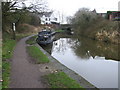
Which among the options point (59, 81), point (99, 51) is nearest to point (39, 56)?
point (59, 81)

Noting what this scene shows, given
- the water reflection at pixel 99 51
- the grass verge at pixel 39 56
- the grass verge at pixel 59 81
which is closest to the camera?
the grass verge at pixel 59 81

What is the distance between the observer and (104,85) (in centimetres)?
994

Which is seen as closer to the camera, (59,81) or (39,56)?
(59,81)

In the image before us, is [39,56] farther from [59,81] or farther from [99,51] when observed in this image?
[99,51]

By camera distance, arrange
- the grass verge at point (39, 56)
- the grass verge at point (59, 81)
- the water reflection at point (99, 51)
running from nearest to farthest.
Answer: the grass verge at point (59, 81)
the grass verge at point (39, 56)
the water reflection at point (99, 51)

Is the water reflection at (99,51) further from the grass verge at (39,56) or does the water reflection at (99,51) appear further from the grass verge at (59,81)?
the grass verge at (59,81)

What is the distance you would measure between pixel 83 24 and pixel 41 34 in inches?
737

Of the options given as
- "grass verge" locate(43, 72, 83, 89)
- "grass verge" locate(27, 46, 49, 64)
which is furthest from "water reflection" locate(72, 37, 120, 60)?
"grass verge" locate(43, 72, 83, 89)

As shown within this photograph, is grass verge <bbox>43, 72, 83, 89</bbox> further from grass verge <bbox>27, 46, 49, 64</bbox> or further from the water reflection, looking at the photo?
the water reflection

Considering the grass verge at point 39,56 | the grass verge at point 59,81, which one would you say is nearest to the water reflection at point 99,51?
the grass verge at point 39,56

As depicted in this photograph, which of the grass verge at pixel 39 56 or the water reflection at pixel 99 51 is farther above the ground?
the grass verge at pixel 39 56

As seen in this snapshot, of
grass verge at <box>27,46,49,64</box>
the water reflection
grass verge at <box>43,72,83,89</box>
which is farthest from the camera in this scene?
the water reflection

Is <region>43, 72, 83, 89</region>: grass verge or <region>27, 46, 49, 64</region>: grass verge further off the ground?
<region>27, 46, 49, 64</region>: grass verge

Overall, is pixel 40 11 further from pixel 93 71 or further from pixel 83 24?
pixel 83 24
